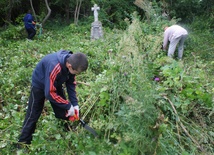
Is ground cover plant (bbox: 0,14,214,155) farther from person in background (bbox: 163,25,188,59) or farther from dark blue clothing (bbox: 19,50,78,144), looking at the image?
person in background (bbox: 163,25,188,59)

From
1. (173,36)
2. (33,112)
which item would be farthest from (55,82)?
(173,36)

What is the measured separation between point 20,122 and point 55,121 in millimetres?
516

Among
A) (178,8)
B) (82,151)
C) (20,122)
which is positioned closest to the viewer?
(82,151)

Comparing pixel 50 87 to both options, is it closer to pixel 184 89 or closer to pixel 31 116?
pixel 31 116

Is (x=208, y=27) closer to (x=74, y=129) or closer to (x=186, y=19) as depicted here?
(x=186, y=19)

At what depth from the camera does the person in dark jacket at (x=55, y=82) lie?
7.94 ft

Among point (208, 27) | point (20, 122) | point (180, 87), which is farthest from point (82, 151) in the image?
point (208, 27)

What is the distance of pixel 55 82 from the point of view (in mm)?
2471

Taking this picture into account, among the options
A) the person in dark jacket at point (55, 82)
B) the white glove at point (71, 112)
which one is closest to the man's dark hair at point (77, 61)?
the person in dark jacket at point (55, 82)

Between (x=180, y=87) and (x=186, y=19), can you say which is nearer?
(x=180, y=87)

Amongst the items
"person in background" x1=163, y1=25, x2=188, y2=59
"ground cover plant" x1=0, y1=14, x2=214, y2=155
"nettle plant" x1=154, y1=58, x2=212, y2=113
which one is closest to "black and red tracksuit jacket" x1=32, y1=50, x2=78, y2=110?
"ground cover plant" x1=0, y1=14, x2=214, y2=155

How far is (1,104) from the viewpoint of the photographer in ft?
12.4

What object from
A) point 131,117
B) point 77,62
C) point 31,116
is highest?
point 77,62

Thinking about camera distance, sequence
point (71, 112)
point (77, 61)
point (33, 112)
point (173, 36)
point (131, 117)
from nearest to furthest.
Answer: point (131, 117), point (77, 61), point (71, 112), point (33, 112), point (173, 36)
